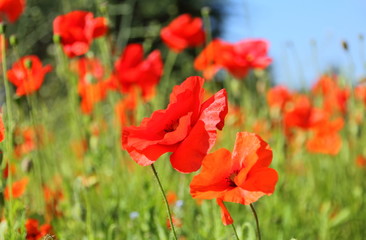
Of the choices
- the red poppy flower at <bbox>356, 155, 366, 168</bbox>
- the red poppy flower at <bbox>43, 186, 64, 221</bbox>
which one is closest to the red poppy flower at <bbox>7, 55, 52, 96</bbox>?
the red poppy flower at <bbox>43, 186, 64, 221</bbox>

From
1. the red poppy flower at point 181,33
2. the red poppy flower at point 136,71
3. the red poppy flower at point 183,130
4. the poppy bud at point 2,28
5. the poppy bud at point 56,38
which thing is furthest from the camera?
the red poppy flower at point 181,33

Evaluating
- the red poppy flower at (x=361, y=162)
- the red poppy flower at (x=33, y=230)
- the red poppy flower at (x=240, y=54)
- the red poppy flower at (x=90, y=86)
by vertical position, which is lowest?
the red poppy flower at (x=361, y=162)

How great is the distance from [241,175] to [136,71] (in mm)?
1092

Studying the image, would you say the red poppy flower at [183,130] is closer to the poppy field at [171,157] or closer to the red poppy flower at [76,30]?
the poppy field at [171,157]

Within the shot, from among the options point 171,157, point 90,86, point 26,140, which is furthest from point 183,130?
point 26,140

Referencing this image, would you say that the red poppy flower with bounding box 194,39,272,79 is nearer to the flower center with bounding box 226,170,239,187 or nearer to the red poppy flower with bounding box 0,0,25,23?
the red poppy flower with bounding box 0,0,25,23

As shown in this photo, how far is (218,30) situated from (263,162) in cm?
756

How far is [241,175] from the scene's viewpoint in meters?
0.72

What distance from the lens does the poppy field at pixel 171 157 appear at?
2.38 feet

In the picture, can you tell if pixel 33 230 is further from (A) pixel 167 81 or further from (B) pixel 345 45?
(A) pixel 167 81

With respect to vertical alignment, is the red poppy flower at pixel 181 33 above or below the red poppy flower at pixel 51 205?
above

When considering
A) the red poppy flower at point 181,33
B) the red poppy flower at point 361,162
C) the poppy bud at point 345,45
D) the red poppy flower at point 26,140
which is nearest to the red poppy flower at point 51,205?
the red poppy flower at point 26,140

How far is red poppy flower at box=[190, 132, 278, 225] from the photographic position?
2.34ft

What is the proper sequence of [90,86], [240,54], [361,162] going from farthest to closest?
[361,162] < [90,86] < [240,54]
